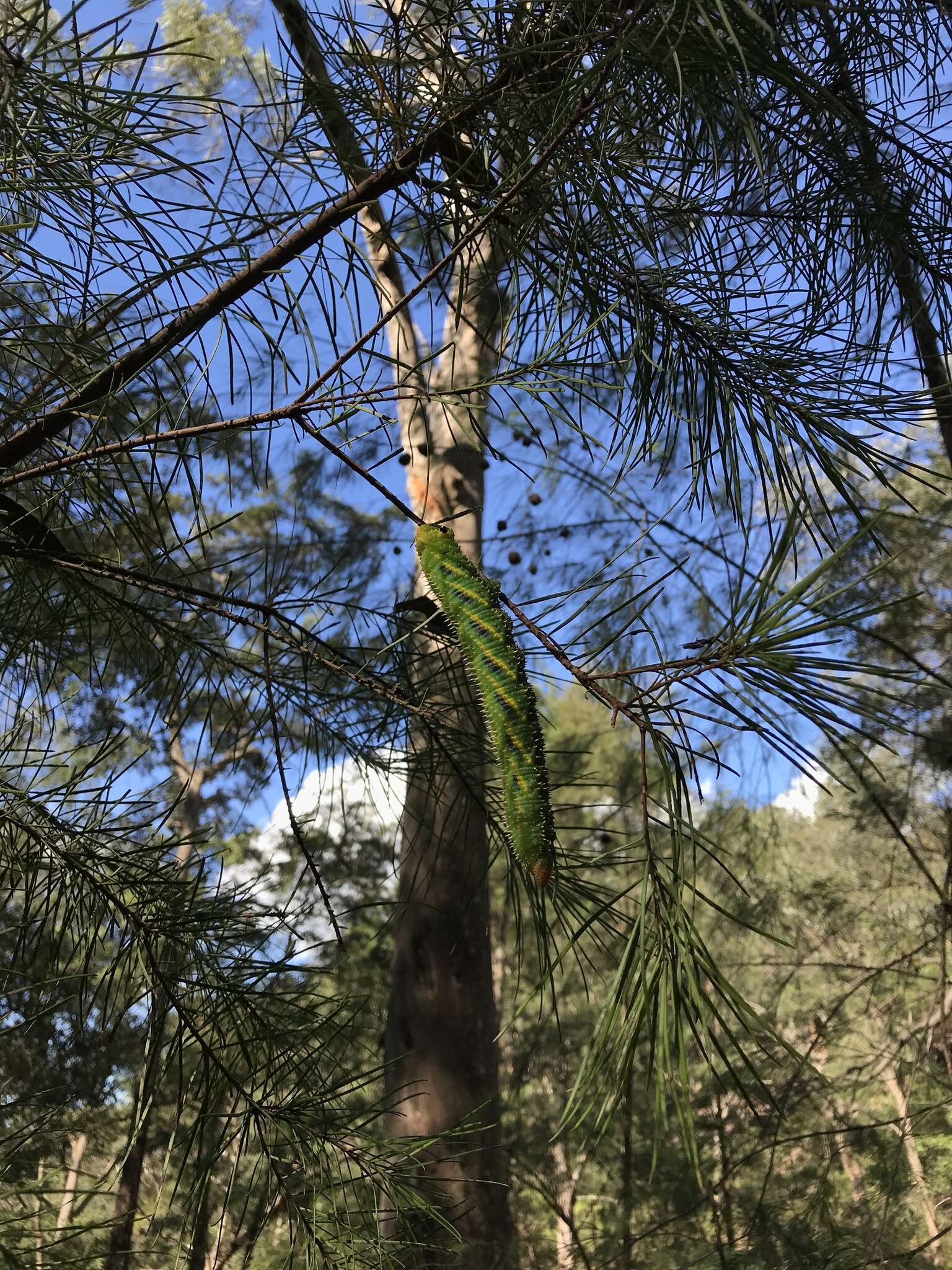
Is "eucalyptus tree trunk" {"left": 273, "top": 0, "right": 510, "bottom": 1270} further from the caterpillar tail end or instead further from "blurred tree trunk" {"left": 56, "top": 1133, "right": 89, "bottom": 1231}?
the caterpillar tail end

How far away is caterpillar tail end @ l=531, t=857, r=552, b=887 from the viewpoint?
0.46 metres

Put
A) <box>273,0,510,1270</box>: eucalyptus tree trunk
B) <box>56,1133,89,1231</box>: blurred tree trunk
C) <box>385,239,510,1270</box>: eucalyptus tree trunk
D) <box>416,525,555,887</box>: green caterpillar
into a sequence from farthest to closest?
1. <box>385,239,510,1270</box>: eucalyptus tree trunk
2. <box>273,0,510,1270</box>: eucalyptus tree trunk
3. <box>56,1133,89,1231</box>: blurred tree trunk
4. <box>416,525,555,887</box>: green caterpillar

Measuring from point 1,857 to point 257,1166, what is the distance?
0.38 meters

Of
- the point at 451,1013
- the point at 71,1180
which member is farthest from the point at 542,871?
the point at 71,1180

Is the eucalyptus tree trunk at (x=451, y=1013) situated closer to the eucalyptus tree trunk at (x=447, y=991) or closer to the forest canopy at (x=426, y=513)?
the eucalyptus tree trunk at (x=447, y=991)

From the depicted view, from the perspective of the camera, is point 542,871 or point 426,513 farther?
point 426,513

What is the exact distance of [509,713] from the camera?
1.51ft

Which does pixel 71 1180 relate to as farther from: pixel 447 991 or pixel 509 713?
pixel 509 713

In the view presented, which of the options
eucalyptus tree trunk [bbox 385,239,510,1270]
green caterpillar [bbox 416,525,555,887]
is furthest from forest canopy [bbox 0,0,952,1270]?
eucalyptus tree trunk [bbox 385,239,510,1270]

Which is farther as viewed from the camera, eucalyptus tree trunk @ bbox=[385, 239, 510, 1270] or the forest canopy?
eucalyptus tree trunk @ bbox=[385, 239, 510, 1270]

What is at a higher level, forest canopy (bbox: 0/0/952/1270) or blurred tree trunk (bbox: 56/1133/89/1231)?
forest canopy (bbox: 0/0/952/1270)

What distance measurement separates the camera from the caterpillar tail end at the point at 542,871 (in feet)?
1.52

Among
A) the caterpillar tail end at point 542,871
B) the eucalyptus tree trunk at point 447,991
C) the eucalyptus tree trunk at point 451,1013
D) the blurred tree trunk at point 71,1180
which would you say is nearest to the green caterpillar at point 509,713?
the caterpillar tail end at point 542,871

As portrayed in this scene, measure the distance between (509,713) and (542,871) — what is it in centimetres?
9
